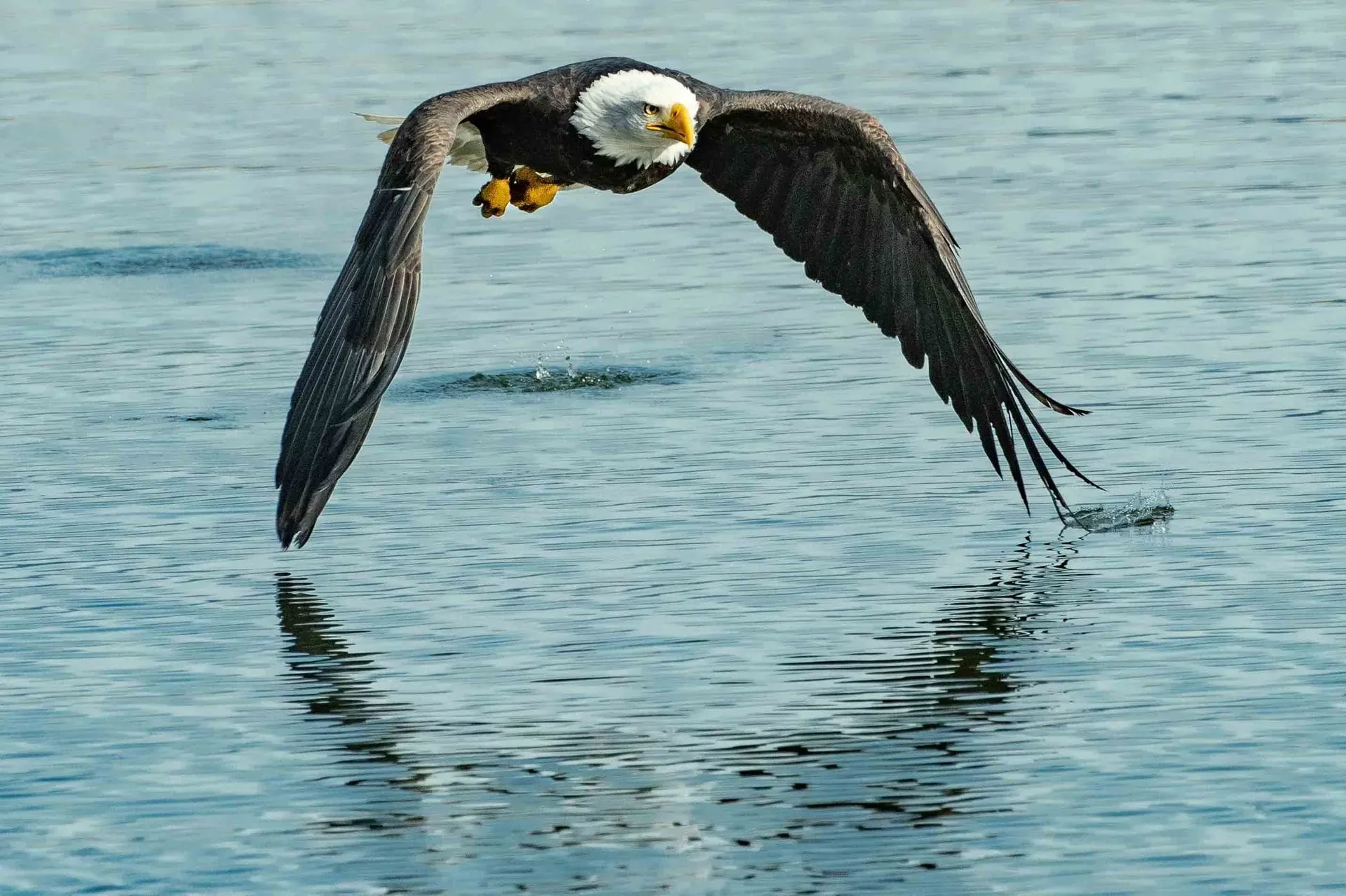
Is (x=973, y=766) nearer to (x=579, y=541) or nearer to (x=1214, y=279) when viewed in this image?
(x=579, y=541)

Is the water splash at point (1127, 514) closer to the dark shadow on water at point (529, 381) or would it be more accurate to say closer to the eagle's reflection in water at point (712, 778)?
the eagle's reflection in water at point (712, 778)

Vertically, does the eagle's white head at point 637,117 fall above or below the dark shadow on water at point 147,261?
above

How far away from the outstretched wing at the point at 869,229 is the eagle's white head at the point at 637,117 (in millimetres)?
209

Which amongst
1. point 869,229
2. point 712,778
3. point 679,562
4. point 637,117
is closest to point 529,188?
point 637,117

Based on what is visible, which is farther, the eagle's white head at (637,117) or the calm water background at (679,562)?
the eagle's white head at (637,117)

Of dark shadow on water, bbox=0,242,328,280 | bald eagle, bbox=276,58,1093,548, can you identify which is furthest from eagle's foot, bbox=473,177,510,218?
dark shadow on water, bbox=0,242,328,280

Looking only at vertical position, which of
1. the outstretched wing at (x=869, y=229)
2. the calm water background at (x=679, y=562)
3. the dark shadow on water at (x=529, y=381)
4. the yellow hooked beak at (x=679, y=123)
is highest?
the yellow hooked beak at (x=679, y=123)

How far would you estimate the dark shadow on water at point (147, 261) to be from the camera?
43.7 feet

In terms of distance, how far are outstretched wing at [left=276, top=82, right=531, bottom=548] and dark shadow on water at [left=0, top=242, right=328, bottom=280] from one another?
19.7 feet

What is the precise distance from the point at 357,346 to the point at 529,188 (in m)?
2.19

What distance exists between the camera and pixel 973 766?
6.37 meters

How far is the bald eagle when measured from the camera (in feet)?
27.4

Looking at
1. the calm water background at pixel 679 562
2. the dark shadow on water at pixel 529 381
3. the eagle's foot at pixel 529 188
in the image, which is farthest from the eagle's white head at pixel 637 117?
the dark shadow on water at pixel 529 381

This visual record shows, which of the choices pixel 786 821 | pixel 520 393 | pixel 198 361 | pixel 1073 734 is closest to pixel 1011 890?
pixel 786 821
